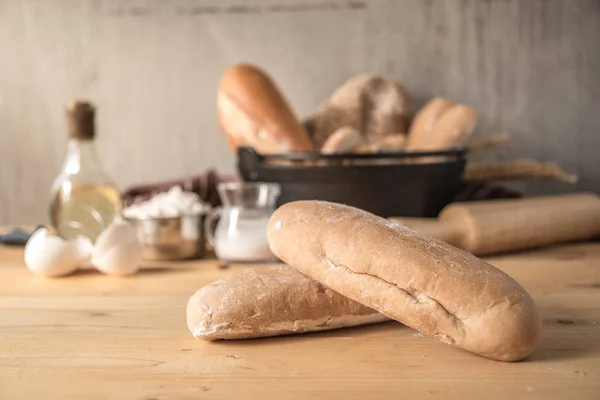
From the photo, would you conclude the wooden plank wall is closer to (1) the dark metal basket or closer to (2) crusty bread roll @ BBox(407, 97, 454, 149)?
(2) crusty bread roll @ BBox(407, 97, 454, 149)

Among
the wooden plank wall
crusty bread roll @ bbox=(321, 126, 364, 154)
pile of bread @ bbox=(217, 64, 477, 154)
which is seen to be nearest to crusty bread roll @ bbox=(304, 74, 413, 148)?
pile of bread @ bbox=(217, 64, 477, 154)

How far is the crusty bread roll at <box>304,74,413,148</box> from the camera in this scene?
1.81 metres

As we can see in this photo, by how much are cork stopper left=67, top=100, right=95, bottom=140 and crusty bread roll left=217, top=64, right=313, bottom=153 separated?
31 centimetres

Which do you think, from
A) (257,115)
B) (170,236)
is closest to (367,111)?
(257,115)

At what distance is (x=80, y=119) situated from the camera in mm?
1440

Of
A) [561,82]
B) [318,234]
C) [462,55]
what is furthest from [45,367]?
[561,82]

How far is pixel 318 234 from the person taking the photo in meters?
0.90

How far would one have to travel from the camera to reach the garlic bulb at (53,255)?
1.25m

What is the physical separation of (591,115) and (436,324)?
4.76 ft

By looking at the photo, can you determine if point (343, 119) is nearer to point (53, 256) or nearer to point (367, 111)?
point (367, 111)

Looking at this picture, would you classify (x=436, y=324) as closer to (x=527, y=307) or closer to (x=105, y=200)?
(x=527, y=307)

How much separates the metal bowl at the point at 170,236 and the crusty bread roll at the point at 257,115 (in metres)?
0.23

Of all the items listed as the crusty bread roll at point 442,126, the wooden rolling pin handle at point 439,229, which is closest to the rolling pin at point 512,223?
the wooden rolling pin handle at point 439,229

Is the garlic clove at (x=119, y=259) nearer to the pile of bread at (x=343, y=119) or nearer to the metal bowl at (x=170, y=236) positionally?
the metal bowl at (x=170, y=236)
